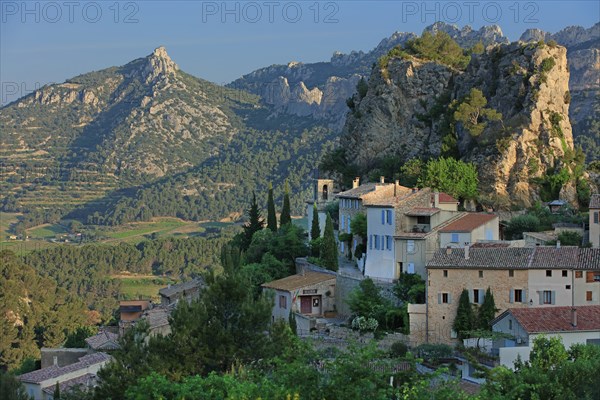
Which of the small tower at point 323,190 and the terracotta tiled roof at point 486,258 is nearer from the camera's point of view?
the terracotta tiled roof at point 486,258

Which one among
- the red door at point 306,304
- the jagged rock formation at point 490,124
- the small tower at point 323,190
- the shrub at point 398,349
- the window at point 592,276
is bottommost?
the shrub at point 398,349

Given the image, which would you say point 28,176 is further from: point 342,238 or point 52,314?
point 342,238

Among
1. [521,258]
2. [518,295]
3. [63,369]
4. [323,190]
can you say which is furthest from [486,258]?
[323,190]

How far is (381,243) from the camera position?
51.9m

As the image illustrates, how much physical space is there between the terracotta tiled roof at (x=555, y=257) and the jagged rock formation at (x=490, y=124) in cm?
1607

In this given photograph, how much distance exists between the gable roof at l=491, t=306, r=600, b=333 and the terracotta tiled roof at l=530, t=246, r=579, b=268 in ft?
7.12

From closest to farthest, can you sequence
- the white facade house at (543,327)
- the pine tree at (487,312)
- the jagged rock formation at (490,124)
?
the white facade house at (543,327) → the pine tree at (487,312) → the jagged rock formation at (490,124)

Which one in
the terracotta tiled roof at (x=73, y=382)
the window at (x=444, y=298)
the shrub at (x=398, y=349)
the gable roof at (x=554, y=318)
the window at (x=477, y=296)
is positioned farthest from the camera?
the terracotta tiled roof at (x=73, y=382)

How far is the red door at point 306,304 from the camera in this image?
52600 millimetres

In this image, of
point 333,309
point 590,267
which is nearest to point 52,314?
point 333,309

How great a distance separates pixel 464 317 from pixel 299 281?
36.4 feet

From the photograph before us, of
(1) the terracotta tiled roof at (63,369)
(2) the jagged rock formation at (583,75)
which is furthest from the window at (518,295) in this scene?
(2) the jagged rock formation at (583,75)

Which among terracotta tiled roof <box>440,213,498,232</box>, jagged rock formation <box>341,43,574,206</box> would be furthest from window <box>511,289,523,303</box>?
jagged rock formation <box>341,43,574,206</box>

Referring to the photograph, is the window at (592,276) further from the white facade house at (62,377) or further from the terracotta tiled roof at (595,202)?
the white facade house at (62,377)
